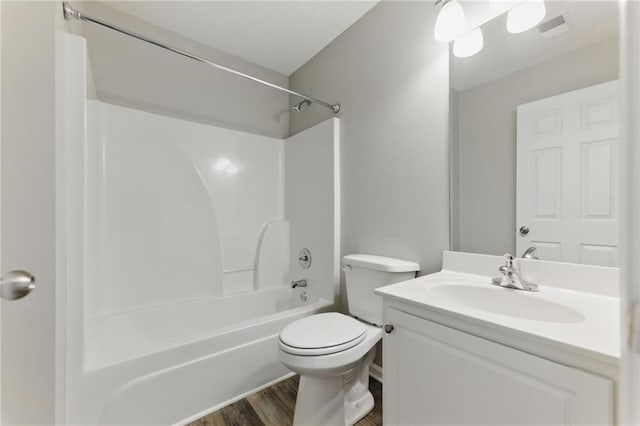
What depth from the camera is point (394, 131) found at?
5.10 ft

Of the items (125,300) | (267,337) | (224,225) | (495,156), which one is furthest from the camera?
(224,225)

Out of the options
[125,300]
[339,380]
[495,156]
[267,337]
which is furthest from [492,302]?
[125,300]

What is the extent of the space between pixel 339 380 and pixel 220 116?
205 centimetres

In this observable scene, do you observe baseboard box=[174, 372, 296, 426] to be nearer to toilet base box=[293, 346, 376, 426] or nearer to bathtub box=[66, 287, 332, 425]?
bathtub box=[66, 287, 332, 425]

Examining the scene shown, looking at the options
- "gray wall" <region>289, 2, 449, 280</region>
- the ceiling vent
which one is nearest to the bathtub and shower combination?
"gray wall" <region>289, 2, 449, 280</region>

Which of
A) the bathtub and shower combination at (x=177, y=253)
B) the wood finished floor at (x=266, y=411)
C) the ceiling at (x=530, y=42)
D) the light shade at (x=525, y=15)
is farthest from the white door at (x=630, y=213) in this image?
the bathtub and shower combination at (x=177, y=253)

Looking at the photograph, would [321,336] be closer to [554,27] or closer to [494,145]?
[494,145]

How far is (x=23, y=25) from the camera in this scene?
612 millimetres

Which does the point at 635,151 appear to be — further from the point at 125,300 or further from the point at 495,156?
the point at 125,300

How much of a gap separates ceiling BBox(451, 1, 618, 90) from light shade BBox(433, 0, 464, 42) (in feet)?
0.35

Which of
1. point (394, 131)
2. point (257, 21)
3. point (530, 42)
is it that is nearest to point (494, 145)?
point (530, 42)

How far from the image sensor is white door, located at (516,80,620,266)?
0.86 meters

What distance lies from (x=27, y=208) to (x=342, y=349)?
Result: 1.12 metres

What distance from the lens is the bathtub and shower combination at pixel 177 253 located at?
110 cm
